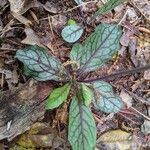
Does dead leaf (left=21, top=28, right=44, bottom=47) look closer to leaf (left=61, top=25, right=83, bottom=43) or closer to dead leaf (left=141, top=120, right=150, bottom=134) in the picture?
leaf (left=61, top=25, right=83, bottom=43)

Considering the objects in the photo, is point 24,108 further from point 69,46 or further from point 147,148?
point 147,148

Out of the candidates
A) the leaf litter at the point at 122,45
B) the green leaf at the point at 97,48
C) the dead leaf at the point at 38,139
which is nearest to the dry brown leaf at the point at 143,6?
the leaf litter at the point at 122,45

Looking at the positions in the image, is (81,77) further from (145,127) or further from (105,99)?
(145,127)

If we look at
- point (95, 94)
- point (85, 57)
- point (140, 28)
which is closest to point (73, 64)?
point (85, 57)

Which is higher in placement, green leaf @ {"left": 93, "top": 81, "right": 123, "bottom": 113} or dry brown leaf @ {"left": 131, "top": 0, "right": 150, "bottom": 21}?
dry brown leaf @ {"left": 131, "top": 0, "right": 150, "bottom": 21}

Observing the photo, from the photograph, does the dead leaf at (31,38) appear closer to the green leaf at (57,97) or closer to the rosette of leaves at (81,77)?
the rosette of leaves at (81,77)

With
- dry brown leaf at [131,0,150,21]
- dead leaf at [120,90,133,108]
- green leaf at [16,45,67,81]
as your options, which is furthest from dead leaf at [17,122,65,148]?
dry brown leaf at [131,0,150,21]

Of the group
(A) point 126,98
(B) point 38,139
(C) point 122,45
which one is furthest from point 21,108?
(C) point 122,45
